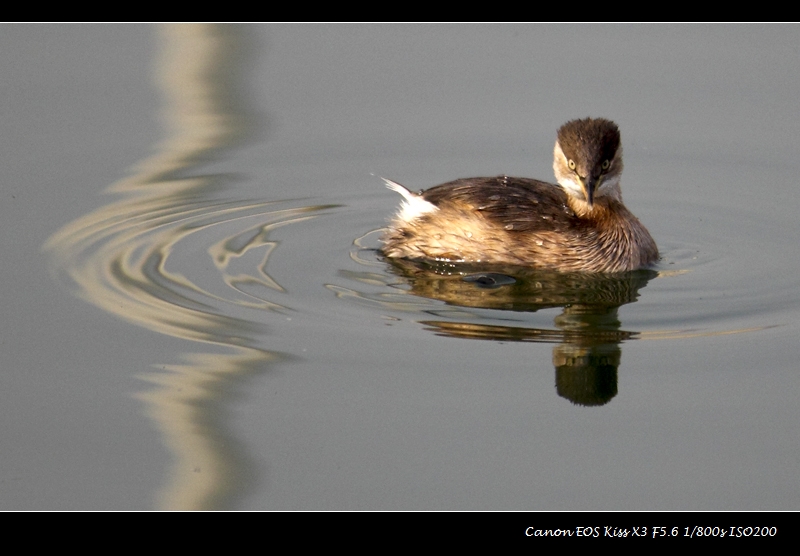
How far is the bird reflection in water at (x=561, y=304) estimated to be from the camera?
20.9ft

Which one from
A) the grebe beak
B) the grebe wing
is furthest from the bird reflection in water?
the grebe beak

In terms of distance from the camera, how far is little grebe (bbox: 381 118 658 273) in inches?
313

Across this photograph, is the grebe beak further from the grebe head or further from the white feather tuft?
the white feather tuft

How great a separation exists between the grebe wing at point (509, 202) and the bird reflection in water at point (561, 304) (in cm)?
28

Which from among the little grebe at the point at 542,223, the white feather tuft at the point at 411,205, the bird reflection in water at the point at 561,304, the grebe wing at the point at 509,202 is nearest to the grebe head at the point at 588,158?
the little grebe at the point at 542,223

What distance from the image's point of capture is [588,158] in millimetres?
7863

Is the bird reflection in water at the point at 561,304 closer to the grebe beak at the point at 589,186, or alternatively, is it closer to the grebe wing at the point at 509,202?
the grebe wing at the point at 509,202

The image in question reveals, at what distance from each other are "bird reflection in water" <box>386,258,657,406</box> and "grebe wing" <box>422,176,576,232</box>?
28cm

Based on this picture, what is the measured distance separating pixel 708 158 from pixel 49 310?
487 cm

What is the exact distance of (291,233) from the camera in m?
8.37

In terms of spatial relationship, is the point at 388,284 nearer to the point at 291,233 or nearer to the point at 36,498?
the point at 291,233

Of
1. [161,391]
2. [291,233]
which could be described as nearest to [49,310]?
[161,391]

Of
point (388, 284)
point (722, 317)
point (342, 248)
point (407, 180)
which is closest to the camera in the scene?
point (722, 317)

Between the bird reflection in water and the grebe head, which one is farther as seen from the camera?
the grebe head
